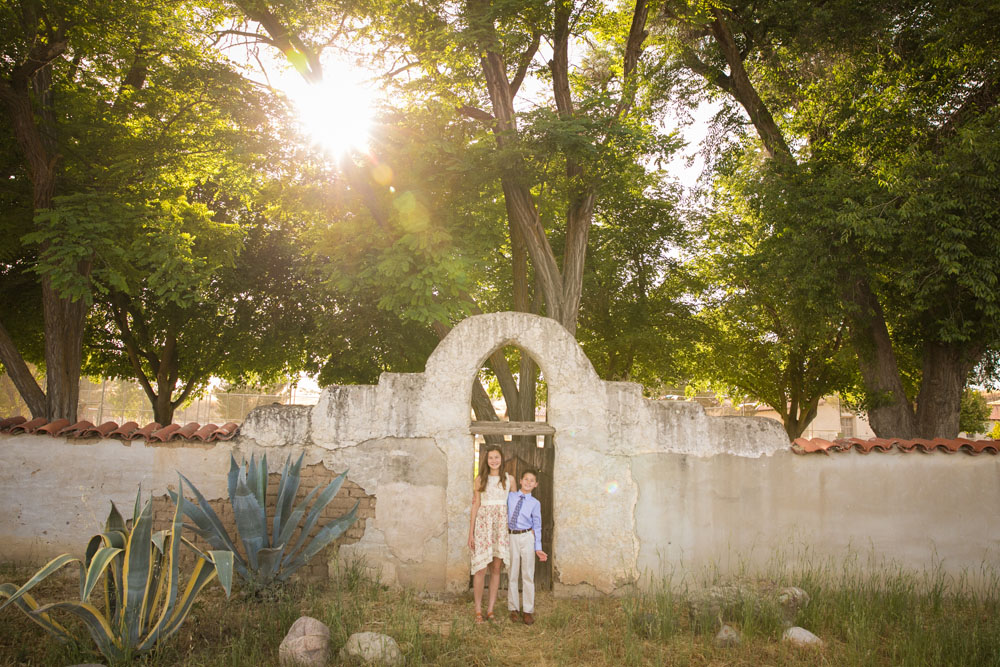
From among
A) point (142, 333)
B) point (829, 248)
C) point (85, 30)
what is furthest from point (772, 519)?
point (142, 333)

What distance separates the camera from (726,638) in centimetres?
525

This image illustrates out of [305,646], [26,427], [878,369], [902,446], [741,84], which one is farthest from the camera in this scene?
[741,84]

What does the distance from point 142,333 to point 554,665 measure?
13.1m

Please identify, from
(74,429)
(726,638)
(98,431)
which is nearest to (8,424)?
(74,429)

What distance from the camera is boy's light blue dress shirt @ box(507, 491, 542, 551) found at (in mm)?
5898

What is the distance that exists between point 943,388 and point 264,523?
31.8 ft

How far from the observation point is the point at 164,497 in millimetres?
6797

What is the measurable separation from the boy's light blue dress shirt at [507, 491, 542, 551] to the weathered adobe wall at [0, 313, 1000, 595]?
0.70 meters

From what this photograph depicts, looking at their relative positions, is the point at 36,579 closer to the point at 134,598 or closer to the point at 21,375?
the point at 134,598

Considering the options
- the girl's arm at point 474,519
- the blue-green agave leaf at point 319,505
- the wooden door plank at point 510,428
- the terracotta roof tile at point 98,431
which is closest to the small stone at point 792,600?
the wooden door plank at point 510,428

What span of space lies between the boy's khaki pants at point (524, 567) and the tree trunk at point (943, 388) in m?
7.45

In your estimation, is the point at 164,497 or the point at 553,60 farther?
the point at 553,60

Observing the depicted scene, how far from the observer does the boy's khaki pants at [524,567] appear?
5.86m

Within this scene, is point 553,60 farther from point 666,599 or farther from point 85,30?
point 666,599
